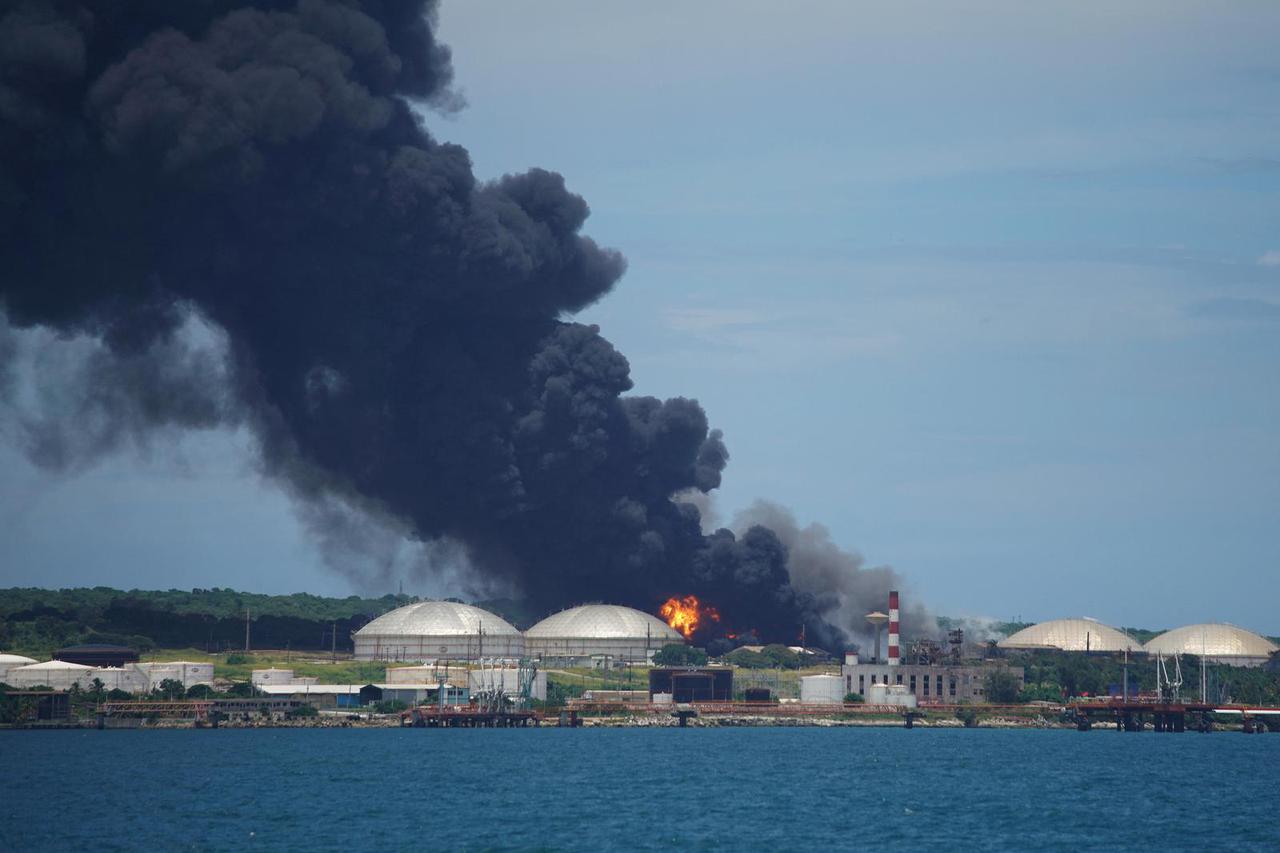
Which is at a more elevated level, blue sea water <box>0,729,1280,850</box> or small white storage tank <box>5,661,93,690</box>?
small white storage tank <box>5,661,93,690</box>

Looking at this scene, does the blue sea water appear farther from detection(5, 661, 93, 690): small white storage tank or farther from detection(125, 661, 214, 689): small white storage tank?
detection(125, 661, 214, 689): small white storage tank

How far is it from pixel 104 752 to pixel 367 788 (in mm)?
38554

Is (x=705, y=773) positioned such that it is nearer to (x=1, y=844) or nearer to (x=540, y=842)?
(x=540, y=842)

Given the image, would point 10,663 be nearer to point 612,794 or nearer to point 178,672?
point 178,672

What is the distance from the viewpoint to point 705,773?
130250mm

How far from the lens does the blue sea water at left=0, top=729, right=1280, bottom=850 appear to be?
93312mm

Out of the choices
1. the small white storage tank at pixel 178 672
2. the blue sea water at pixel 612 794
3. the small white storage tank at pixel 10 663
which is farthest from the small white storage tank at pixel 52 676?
the blue sea water at pixel 612 794

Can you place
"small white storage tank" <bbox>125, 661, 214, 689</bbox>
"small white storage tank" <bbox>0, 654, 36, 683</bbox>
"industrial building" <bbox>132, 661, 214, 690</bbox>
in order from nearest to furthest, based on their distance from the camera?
"small white storage tank" <bbox>0, 654, 36, 683</bbox>
"industrial building" <bbox>132, 661, 214, 690</bbox>
"small white storage tank" <bbox>125, 661, 214, 689</bbox>

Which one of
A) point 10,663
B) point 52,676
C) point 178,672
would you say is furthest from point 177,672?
point 10,663

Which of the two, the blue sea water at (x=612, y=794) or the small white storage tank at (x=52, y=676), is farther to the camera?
the small white storage tank at (x=52, y=676)

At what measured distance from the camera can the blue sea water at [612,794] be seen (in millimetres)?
93312

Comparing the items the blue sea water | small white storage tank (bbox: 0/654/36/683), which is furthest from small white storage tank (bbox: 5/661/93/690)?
the blue sea water

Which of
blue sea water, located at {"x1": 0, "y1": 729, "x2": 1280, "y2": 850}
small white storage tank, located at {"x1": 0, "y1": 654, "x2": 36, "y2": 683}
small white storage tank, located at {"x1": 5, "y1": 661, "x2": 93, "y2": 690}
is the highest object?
small white storage tank, located at {"x1": 0, "y1": 654, "x2": 36, "y2": 683}

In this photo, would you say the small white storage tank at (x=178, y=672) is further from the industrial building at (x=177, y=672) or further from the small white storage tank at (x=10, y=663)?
the small white storage tank at (x=10, y=663)
